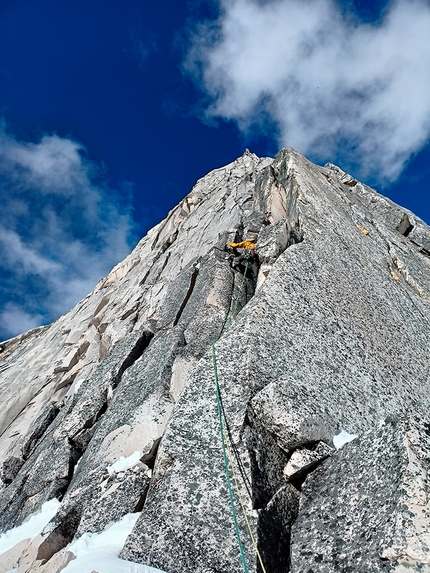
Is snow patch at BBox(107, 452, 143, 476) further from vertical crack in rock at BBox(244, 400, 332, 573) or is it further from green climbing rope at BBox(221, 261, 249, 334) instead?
green climbing rope at BBox(221, 261, 249, 334)

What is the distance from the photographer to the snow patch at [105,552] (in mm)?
5754

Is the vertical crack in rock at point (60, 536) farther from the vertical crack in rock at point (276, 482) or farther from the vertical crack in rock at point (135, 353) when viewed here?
the vertical crack in rock at point (135, 353)

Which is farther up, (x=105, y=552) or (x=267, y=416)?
(x=267, y=416)

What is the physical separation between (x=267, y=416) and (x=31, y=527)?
21.2 feet

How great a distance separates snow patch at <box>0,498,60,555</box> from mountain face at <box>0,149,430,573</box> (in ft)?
1.03

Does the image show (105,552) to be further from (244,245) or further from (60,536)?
(244,245)

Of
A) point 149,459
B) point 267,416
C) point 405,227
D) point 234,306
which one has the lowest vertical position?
point 267,416

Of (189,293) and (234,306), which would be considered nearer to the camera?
(234,306)

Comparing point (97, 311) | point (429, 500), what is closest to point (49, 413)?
point (97, 311)

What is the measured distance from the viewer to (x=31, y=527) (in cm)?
970

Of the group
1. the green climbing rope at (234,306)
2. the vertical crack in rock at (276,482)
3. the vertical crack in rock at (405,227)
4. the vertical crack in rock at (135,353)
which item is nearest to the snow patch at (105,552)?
the vertical crack in rock at (276,482)

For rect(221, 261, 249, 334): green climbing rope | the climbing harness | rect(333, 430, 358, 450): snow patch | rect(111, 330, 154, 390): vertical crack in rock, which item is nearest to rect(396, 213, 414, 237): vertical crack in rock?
the climbing harness

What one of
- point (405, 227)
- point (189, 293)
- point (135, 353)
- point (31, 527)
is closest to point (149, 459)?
point (31, 527)

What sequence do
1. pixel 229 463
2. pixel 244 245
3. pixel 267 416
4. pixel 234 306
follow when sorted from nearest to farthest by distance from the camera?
pixel 229 463 → pixel 267 416 → pixel 234 306 → pixel 244 245
